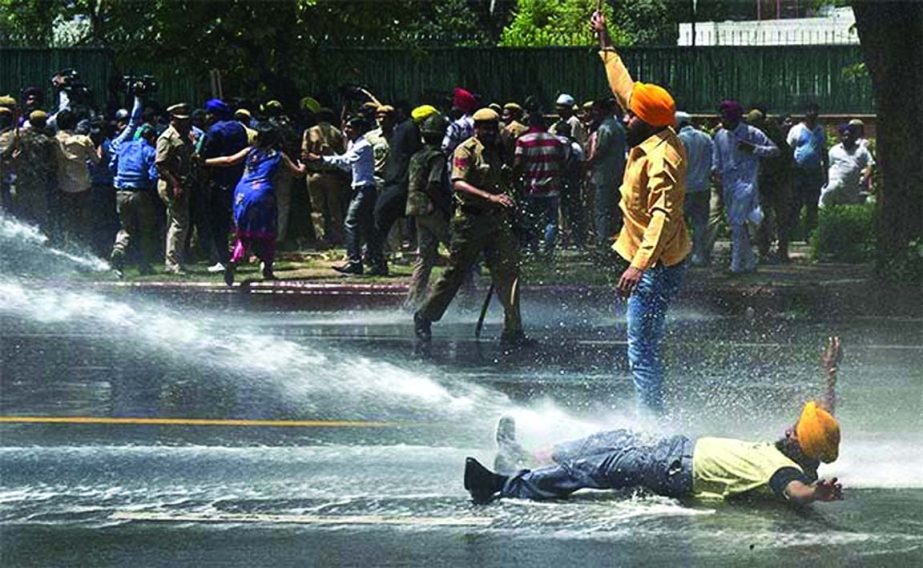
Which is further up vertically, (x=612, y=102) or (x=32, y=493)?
(x=612, y=102)

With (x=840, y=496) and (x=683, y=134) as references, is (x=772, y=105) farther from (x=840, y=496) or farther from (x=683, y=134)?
(x=840, y=496)

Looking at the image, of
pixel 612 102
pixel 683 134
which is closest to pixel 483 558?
pixel 683 134

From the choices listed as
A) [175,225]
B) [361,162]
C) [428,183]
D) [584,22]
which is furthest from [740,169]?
[584,22]

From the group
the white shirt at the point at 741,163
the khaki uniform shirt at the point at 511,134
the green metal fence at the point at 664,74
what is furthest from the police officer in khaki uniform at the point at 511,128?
the green metal fence at the point at 664,74

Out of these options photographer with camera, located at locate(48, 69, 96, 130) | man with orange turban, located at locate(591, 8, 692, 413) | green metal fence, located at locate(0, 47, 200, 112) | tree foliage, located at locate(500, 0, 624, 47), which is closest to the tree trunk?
man with orange turban, located at locate(591, 8, 692, 413)

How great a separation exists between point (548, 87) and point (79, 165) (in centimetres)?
1147

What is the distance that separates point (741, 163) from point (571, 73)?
10.5 metres

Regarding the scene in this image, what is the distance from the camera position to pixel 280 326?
49.1 ft

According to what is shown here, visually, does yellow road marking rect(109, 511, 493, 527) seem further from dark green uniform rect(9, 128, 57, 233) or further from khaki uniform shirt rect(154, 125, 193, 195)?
dark green uniform rect(9, 128, 57, 233)

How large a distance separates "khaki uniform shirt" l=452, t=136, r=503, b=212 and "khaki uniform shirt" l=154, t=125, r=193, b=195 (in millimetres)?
6189

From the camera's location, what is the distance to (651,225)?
887 cm

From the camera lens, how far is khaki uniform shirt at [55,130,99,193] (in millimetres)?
18938

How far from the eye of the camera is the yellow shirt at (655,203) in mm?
8844

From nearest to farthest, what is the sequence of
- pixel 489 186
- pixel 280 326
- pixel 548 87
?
pixel 489 186
pixel 280 326
pixel 548 87
